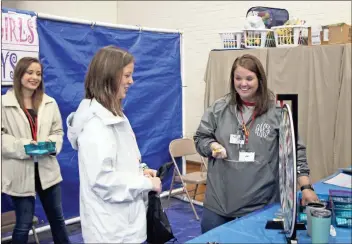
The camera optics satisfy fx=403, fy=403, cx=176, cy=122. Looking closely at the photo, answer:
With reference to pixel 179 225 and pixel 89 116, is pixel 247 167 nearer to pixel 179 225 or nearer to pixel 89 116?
pixel 89 116

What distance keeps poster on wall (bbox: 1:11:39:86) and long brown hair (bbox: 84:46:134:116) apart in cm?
173

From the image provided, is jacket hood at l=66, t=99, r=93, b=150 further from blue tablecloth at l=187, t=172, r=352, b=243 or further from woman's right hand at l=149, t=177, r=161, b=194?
blue tablecloth at l=187, t=172, r=352, b=243

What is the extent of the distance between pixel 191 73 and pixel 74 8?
237cm

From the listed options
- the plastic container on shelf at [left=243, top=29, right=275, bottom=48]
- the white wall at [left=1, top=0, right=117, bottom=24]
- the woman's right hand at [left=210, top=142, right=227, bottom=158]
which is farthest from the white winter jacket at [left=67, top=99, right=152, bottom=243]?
the white wall at [left=1, top=0, right=117, bottom=24]

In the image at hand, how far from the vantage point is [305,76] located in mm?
3957

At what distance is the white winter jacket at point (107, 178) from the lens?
4.63 feet

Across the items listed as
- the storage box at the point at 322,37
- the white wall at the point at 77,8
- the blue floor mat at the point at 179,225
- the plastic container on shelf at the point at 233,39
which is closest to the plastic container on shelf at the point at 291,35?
the storage box at the point at 322,37

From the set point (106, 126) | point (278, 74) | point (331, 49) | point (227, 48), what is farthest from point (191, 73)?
point (106, 126)

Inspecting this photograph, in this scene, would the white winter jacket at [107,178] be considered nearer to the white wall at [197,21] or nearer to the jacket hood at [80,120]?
the jacket hood at [80,120]

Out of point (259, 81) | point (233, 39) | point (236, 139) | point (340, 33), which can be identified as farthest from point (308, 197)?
point (233, 39)

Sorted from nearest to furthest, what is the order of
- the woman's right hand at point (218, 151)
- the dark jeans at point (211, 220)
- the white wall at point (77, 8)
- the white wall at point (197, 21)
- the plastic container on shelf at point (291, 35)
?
the woman's right hand at point (218, 151), the dark jeans at point (211, 220), the plastic container on shelf at point (291, 35), the white wall at point (197, 21), the white wall at point (77, 8)

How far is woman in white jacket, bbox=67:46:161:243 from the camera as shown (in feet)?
4.65

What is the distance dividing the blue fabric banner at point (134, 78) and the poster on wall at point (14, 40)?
0.35 feet

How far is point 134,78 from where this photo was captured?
13.1ft
